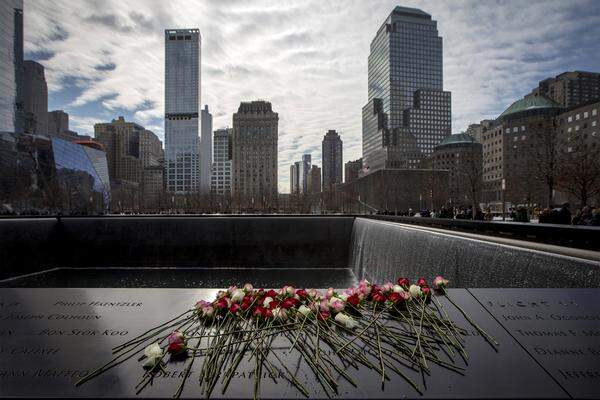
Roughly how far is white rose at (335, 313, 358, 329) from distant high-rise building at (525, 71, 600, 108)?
156 meters

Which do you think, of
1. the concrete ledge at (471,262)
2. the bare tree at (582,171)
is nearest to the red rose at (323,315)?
the concrete ledge at (471,262)

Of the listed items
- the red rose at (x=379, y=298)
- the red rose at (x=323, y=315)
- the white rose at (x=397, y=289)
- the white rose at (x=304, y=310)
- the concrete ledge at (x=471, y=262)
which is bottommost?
the concrete ledge at (x=471, y=262)

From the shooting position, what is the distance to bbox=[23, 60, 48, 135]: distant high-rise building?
13238 centimetres

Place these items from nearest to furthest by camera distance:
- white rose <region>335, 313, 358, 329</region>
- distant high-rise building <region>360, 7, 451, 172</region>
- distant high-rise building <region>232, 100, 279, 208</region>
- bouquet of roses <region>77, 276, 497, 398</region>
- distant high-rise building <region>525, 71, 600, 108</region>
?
bouquet of roses <region>77, 276, 497, 398</region> < white rose <region>335, 313, 358, 329</region> < distant high-rise building <region>525, 71, 600, 108</region> < distant high-rise building <region>232, 100, 279, 208</region> < distant high-rise building <region>360, 7, 451, 172</region>

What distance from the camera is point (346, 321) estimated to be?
2.03m

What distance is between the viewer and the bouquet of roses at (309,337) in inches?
65.7

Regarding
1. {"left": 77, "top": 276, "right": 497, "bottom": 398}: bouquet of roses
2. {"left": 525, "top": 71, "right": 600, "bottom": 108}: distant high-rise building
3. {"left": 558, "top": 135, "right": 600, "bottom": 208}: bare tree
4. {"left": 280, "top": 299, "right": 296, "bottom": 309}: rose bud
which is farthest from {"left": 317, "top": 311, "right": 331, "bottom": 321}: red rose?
{"left": 525, "top": 71, "right": 600, "bottom": 108}: distant high-rise building

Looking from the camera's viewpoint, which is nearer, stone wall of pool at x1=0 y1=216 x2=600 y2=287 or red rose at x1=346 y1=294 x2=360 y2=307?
red rose at x1=346 y1=294 x2=360 y2=307

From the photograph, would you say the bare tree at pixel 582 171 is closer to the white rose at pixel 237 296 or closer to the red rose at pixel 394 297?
the red rose at pixel 394 297

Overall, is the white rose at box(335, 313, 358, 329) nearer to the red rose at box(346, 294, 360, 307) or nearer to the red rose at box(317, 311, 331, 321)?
the red rose at box(317, 311, 331, 321)

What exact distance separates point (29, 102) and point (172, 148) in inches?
2123

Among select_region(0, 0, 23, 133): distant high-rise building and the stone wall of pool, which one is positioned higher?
select_region(0, 0, 23, 133): distant high-rise building

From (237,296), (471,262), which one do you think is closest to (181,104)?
(471,262)

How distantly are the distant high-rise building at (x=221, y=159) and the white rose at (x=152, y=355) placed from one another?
6453 inches
